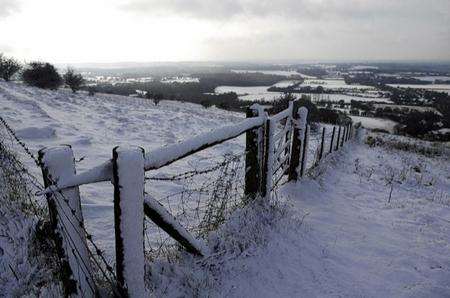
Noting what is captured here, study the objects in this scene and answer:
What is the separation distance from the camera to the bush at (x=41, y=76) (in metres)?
30.4

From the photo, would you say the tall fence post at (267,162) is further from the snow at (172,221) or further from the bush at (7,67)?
the bush at (7,67)

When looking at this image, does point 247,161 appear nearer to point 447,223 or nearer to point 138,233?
point 138,233

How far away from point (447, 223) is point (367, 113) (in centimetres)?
6502

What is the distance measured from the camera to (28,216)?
10.6 ft

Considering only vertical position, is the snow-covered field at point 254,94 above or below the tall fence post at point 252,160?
below

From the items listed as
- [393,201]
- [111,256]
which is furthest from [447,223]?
[111,256]

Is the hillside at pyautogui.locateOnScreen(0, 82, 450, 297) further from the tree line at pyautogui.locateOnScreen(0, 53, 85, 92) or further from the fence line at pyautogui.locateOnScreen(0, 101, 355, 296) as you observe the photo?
the tree line at pyautogui.locateOnScreen(0, 53, 85, 92)

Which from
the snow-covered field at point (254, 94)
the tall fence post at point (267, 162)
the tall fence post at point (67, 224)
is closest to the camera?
the tall fence post at point (67, 224)

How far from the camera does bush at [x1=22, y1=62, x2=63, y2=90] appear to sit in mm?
30430

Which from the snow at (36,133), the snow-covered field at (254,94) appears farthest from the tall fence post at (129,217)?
the snow-covered field at (254,94)

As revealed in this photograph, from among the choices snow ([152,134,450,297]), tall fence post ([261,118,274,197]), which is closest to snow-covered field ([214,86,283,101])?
snow ([152,134,450,297])

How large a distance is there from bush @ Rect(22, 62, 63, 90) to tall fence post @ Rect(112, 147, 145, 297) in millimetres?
32290

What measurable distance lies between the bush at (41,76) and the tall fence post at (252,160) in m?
30.7

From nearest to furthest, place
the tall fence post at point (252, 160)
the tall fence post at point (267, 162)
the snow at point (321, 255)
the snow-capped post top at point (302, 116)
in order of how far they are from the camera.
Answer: the snow at point (321, 255), the tall fence post at point (252, 160), the tall fence post at point (267, 162), the snow-capped post top at point (302, 116)
